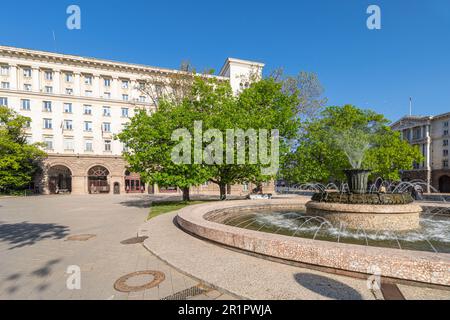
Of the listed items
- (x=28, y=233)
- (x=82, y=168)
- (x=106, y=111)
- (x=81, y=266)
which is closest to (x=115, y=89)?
(x=106, y=111)

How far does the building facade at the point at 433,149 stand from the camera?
182 feet

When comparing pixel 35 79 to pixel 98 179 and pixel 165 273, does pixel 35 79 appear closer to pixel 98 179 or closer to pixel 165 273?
pixel 98 179

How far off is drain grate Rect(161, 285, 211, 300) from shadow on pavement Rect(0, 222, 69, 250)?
283 inches

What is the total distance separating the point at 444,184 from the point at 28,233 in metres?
77.2

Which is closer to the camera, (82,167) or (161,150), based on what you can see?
(161,150)

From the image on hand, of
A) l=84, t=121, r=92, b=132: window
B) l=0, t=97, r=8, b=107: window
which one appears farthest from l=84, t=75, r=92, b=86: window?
l=0, t=97, r=8, b=107: window

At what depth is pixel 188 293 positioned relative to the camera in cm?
435

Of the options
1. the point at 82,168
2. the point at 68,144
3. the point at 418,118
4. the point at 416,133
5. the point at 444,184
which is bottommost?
the point at 444,184

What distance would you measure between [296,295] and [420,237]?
6.42 m

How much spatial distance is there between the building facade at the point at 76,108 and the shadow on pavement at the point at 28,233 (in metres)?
28.2

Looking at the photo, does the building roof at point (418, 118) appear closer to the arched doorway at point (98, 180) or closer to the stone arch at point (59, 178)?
the arched doorway at point (98, 180)

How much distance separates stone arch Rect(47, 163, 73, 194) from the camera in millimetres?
39656

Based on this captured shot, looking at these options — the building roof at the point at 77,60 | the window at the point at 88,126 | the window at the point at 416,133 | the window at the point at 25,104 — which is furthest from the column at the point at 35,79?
the window at the point at 416,133
